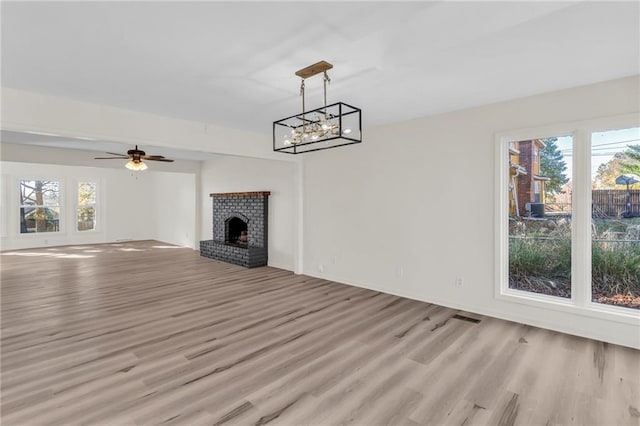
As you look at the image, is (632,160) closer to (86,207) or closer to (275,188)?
(275,188)

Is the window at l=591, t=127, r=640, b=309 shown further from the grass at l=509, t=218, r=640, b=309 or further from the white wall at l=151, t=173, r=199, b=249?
the white wall at l=151, t=173, r=199, b=249

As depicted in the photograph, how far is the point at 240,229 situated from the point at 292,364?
5.80m

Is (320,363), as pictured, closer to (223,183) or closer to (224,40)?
(224,40)

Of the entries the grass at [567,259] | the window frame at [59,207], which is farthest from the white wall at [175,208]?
the grass at [567,259]

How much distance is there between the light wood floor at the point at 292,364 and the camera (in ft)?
6.95

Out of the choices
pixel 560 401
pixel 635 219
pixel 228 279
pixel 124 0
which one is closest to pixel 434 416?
pixel 560 401

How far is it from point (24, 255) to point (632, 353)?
11.4 meters

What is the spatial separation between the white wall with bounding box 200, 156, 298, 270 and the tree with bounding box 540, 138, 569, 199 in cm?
383

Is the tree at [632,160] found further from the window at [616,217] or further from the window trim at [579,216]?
the window trim at [579,216]

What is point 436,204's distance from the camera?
4273 mm

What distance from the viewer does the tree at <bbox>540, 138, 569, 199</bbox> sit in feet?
11.6

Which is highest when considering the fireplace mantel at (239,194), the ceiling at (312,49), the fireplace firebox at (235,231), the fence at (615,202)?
the ceiling at (312,49)

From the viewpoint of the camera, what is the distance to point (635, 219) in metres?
3.18

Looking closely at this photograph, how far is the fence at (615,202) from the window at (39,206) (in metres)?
12.5
